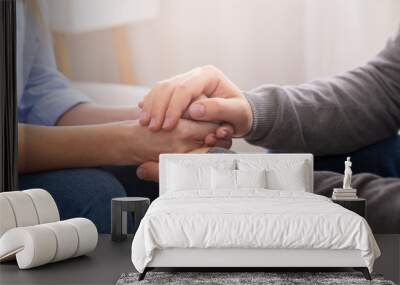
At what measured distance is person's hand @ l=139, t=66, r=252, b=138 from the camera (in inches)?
254

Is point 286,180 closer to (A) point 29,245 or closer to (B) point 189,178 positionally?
(B) point 189,178

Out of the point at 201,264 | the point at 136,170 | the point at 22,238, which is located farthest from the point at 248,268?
the point at 136,170

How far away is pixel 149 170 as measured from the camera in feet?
21.5

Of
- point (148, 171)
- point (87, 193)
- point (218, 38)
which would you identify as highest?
point (218, 38)

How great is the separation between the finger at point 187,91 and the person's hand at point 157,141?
0.28 ft

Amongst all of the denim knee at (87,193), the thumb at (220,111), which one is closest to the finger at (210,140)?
the thumb at (220,111)

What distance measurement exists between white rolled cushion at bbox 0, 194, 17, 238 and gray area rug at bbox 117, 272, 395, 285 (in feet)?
3.17

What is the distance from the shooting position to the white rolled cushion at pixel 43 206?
5329 millimetres

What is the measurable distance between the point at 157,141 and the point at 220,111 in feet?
2.10

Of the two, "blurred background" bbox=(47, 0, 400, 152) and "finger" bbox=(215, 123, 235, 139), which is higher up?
"blurred background" bbox=(47, 0, 400, 152)

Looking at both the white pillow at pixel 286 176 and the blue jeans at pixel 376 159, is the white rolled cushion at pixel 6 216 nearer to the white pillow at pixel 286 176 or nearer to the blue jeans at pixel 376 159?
the white pillow at pixel 286 176

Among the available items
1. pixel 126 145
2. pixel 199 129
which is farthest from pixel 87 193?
pixel 199 129

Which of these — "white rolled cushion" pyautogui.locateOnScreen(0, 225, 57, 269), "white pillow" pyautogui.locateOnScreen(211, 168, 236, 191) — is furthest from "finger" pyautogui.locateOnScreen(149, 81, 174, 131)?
"white rolled cushion" pyautogui.locateOnScreen(0, 225, 57, 269)

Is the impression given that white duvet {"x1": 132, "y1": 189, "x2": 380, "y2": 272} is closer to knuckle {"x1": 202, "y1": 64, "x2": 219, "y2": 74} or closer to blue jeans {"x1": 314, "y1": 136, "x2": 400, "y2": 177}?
blue jeans {"x1": 314, "y1": 136, "x2": 400, "y2": 177}
